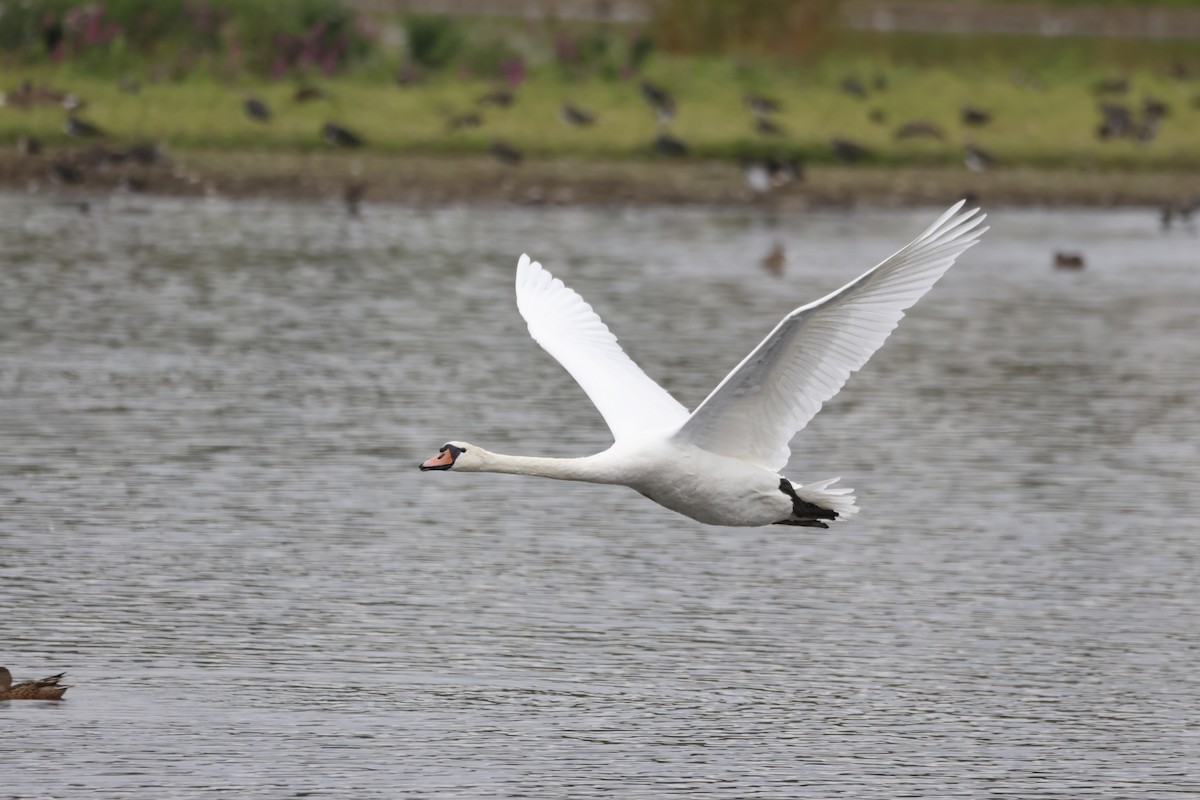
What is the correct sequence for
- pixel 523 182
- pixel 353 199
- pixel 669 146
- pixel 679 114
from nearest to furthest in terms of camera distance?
pixel 353 199 < pixel 523 182 < pixel 669 146 < pixel 679 114

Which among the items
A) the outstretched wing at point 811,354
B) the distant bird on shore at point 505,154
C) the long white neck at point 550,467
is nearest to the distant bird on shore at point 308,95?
the distant bird on shore at point 505,154

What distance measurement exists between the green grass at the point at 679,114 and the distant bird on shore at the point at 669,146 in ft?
0.96

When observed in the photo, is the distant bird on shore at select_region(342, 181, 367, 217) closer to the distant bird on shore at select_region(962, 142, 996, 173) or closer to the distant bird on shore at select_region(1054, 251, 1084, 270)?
the distant bird on shore at select_region(1054, 251, 1084, 270)

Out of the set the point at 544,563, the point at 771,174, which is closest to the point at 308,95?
the point at 771,174

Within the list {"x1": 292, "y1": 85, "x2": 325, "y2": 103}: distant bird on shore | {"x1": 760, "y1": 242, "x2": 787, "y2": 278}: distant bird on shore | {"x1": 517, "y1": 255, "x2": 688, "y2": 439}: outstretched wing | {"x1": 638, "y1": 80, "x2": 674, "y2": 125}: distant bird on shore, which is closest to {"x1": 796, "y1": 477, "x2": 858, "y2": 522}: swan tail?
{"x1": 517, "y1": 255, "x2": 688, "y2": 439}: outstretched wing

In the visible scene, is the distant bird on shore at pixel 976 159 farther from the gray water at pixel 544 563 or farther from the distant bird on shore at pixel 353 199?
the gray water at pixel 544 563

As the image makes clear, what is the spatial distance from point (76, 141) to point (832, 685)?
22.9m

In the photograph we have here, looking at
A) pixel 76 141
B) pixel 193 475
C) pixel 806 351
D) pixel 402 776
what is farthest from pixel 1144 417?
pixel 76 141

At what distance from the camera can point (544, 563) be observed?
13.3 metres

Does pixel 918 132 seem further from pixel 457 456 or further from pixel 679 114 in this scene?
pixel 457 456

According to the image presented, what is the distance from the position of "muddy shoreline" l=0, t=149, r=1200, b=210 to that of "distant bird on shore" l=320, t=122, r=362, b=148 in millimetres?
210

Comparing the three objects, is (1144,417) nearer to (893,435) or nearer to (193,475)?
(893,435)

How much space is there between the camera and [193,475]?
50.5 feet

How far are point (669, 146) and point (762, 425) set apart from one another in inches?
902
